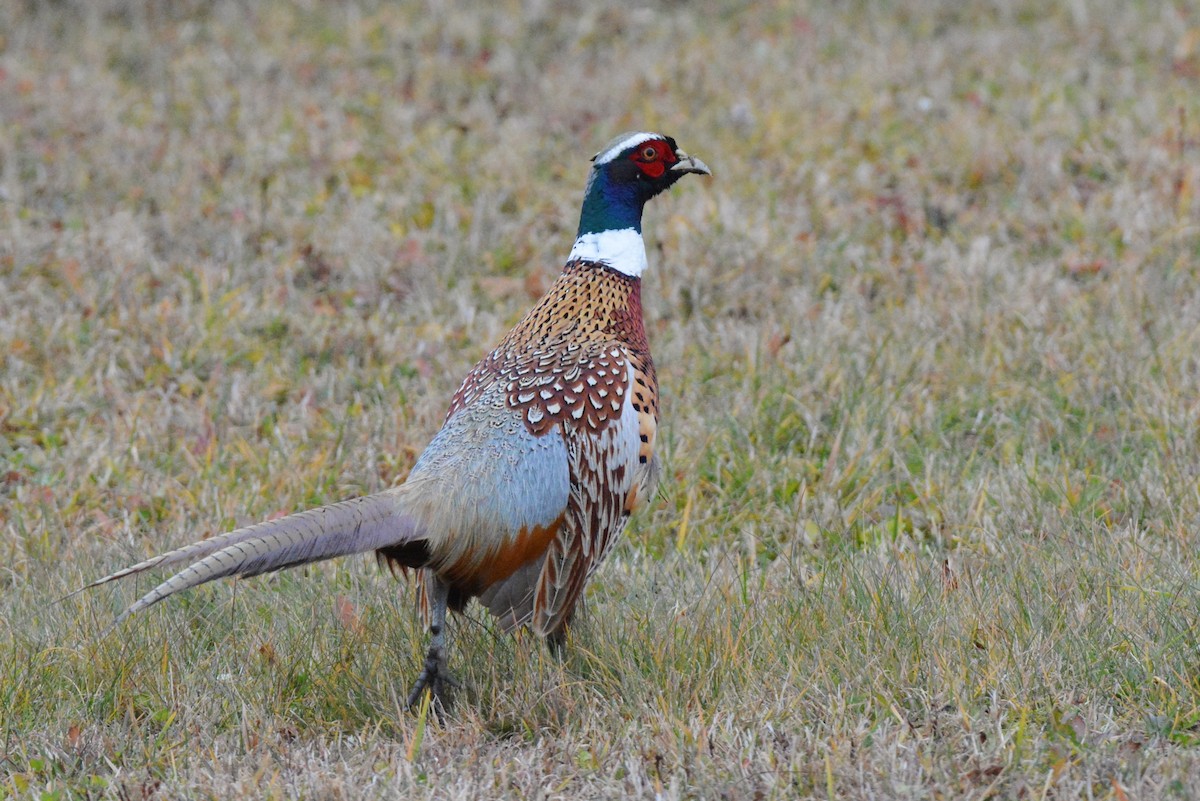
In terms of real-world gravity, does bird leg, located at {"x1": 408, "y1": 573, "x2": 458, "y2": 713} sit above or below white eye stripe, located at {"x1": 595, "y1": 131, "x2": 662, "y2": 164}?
Result: below

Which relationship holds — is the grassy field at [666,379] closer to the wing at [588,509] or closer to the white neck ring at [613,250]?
the wing at [588,509]

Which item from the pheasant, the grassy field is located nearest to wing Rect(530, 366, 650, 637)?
the pheasant

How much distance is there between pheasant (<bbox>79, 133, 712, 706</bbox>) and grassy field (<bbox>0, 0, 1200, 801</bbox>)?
0.18 meters

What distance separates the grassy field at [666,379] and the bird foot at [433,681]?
0.07 metres

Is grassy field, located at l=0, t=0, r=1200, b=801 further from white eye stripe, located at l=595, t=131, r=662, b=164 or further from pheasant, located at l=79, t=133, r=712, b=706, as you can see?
white eye stripe, located at l=595, t=131, r=662, b=164

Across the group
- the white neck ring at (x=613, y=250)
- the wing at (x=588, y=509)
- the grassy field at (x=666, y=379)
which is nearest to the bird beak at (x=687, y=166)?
the white neck ring at (x=613, y=250)

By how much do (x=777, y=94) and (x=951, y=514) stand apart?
436 centimetres

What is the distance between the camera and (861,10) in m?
9.81

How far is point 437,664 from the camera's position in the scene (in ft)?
12.0

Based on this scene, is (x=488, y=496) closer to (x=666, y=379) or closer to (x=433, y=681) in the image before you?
(x=433, y=681)

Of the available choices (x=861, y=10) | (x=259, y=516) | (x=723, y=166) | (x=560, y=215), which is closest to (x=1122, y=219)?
(x=723, y=166)

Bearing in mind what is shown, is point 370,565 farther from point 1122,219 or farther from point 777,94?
point 777,94

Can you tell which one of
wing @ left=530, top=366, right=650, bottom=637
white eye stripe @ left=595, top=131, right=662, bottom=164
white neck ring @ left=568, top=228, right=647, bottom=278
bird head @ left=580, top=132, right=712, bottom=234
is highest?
white eye stripe @ left=595, top=131, right=662, bottom=164

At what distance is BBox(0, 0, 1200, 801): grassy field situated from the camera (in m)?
3.46
